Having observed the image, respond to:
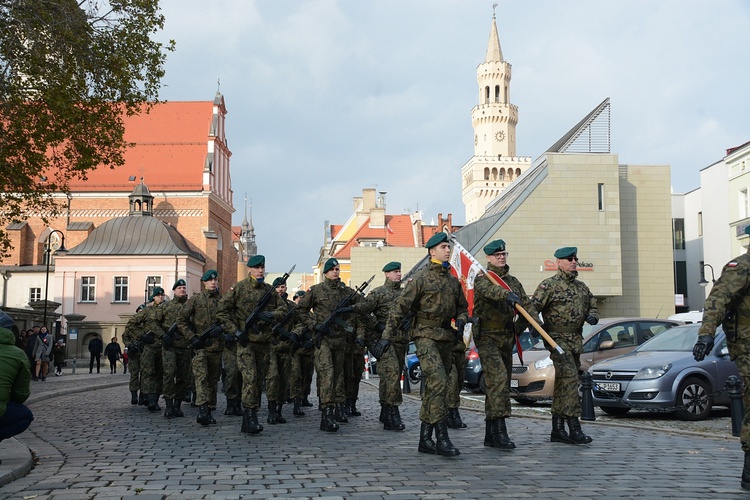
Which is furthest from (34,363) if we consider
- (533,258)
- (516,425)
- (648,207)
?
(648,207)

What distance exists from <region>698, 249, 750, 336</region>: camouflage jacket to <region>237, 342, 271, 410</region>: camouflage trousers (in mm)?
5759

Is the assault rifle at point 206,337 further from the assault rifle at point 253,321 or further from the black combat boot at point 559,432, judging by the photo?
the black combat boot at point 559,432

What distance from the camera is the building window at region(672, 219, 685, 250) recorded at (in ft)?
198

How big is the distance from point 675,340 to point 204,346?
24.9 ft

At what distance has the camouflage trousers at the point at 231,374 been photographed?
476 inches

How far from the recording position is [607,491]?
21.1 feet

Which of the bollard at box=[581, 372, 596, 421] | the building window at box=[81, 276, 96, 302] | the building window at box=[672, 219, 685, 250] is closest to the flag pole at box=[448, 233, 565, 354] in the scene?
the bollard at box=[581, 372, 596, 421]

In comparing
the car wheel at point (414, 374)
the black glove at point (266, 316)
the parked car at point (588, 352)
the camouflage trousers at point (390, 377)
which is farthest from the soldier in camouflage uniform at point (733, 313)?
the car wheel at point (414, 374)

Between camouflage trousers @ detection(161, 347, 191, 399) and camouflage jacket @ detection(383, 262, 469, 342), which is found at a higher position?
camouflage jacket @ detection(383, 262, 469, 342)

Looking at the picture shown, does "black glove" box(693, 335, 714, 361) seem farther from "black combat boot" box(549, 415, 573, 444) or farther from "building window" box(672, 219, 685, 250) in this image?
"building window" box(672, 219, 685, 250)

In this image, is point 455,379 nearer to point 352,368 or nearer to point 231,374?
point 352,368

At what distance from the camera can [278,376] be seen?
1202 centimetres

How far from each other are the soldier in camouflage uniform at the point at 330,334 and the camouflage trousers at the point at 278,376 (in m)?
0.63

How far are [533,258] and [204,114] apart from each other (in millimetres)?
43382
